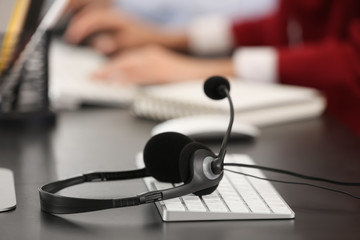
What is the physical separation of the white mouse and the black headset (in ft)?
0.67

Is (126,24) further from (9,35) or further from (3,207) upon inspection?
(3,207)

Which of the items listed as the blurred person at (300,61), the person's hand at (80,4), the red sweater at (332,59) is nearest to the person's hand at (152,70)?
the blurred person at (300,61)

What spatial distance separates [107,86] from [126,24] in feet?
1.79

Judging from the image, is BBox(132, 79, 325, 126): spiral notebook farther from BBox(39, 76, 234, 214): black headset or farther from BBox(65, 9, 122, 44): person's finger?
BBox(65, 9, 122, 44): person's finger

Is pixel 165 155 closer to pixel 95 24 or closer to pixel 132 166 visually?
pixel 132 166

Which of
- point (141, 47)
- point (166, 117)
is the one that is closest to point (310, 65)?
point (166, 117)

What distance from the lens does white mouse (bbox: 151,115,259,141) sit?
0.94 metres

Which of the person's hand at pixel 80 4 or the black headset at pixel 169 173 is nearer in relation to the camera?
the black headset at pixel 169 173

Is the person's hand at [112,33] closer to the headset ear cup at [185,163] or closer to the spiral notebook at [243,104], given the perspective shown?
the spiral notebook at [243,104]

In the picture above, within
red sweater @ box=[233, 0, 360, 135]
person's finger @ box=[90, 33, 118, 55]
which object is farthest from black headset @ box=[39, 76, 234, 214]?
person's finger @ box=[90, 33, 118, 55]

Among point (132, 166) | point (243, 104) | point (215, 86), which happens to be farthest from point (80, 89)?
point (215, 86)

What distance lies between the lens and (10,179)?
28.7 inches

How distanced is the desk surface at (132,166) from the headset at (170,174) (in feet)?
0.04

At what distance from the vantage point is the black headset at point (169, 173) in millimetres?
615
